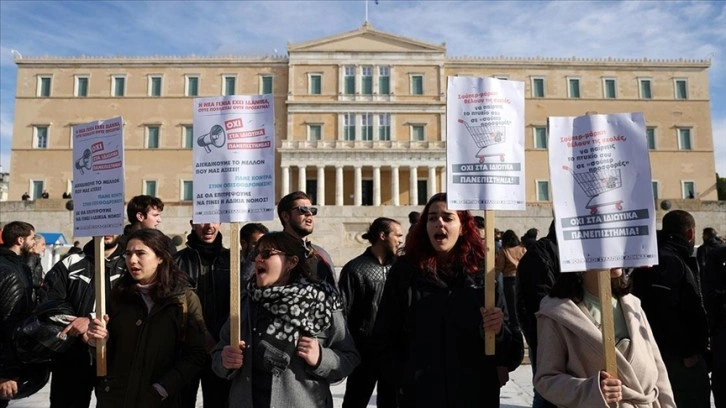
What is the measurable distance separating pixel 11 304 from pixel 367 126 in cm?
3376

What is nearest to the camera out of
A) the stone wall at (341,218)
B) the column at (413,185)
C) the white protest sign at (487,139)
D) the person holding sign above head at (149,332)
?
the person holding sign above head at (149,332)

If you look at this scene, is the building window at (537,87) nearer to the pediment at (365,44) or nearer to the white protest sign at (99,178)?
the pediment at (365,44)

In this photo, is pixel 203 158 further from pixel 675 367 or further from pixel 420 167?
pixel 420 167

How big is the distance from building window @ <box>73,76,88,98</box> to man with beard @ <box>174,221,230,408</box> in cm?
3855

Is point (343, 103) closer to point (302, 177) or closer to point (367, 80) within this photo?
point (367, 80)

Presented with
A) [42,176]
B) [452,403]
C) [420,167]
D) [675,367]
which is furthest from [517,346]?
[42,176]

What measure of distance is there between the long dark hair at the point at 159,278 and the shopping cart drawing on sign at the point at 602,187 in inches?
91.9

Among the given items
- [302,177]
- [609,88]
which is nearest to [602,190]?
[302,177]

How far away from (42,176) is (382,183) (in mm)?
22804

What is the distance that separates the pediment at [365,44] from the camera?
3731cm

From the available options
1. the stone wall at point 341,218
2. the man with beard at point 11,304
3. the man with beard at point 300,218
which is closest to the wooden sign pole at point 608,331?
the man with beard at point 300,218

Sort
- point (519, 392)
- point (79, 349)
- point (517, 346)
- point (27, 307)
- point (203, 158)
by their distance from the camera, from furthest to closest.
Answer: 1. point (519, 392)
2. point (27, 307)
3. point (79, 349)
4. point (203, 158)
5. point (517, 346)

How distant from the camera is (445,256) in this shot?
304 cm

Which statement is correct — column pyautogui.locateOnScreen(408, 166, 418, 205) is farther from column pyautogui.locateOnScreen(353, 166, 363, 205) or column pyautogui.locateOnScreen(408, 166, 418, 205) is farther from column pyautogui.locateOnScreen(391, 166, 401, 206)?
column pyautogui.locateOnScreen(353, 166, 363, 205)
